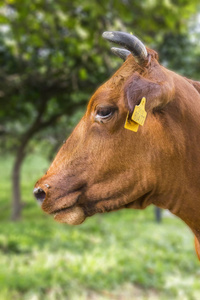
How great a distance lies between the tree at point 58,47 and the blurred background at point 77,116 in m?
0.02

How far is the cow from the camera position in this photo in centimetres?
168

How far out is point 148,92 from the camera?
167cm

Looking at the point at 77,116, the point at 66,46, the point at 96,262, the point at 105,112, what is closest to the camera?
the point at 105,112

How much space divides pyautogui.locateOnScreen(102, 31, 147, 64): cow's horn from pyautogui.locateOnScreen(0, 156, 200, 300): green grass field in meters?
3.99

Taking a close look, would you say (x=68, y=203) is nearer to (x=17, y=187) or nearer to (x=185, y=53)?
(x=185, y=53)

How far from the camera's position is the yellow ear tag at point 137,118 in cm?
163

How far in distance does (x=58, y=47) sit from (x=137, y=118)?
5.85 meters

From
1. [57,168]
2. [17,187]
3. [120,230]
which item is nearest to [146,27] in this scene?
[57,168]

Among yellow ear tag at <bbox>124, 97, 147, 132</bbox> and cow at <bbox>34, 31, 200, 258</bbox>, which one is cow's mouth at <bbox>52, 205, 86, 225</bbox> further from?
yellow ear tag at <bbox>124, 97, 147, 132</bbox>

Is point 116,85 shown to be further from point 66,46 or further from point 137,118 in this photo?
point 66,46

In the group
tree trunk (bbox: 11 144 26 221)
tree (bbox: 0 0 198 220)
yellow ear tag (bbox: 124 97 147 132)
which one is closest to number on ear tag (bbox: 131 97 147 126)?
yellow ear tag (bbox: 124 97 147 132)

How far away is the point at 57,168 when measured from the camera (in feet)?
5.86

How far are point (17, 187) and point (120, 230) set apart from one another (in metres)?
2.77

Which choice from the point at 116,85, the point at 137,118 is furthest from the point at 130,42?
the point at 137,118
